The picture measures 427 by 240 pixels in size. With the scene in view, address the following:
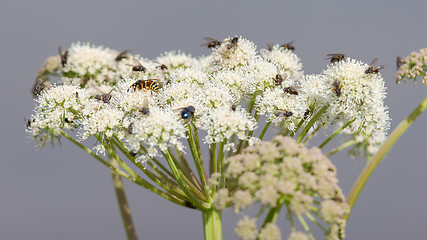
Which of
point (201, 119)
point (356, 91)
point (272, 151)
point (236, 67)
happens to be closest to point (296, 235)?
point (272, 151)

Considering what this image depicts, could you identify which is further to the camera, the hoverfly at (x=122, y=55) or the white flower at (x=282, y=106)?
the hoverfly at (x=122, y=55)

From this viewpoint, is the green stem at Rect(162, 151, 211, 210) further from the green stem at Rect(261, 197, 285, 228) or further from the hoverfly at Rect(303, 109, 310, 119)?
the hoverfly at Rect(303, 109, 310, 119)

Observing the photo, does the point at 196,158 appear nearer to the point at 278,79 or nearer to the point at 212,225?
the point at 212,225

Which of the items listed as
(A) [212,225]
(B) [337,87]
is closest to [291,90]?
(B) [337,87]

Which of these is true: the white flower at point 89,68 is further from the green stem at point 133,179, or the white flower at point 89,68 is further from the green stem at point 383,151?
the green stem at point 383,151

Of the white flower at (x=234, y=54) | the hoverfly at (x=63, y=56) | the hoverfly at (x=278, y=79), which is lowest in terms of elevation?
the hoverfly at (x=278, y=79)

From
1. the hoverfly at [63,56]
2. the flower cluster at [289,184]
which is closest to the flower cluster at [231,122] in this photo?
the flower cluster at [289,184]

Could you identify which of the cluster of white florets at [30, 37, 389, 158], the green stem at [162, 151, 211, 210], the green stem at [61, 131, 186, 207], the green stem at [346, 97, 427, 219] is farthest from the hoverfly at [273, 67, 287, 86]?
the green stem at [61, 131, 186, 207]
